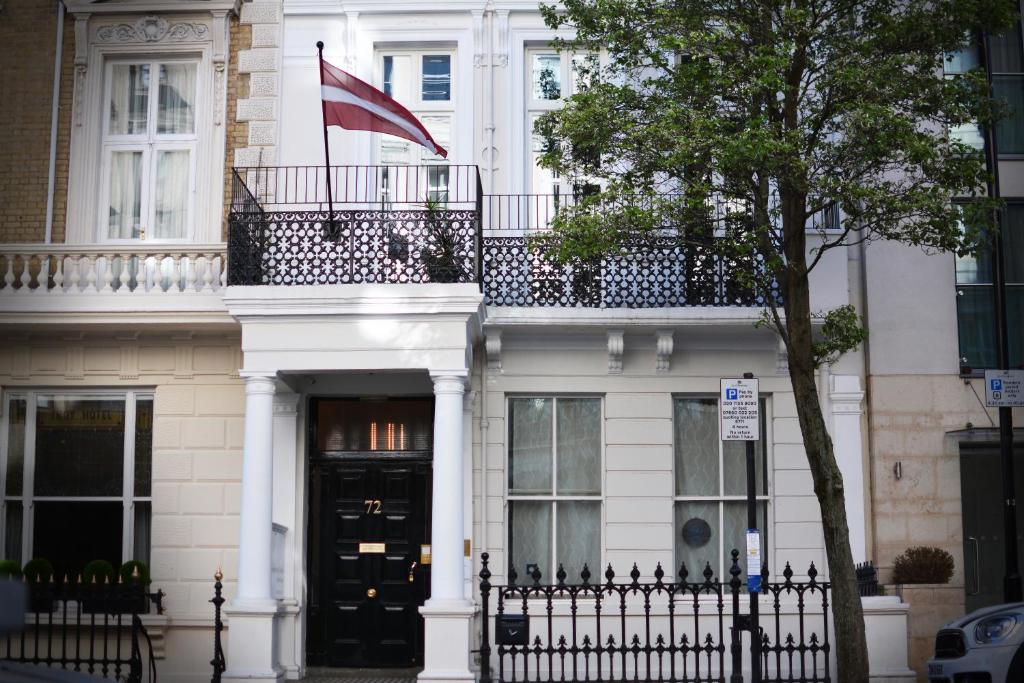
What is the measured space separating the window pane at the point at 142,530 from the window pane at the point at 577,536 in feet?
16.4

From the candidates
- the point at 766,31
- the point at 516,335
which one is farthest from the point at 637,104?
the point at 516,335

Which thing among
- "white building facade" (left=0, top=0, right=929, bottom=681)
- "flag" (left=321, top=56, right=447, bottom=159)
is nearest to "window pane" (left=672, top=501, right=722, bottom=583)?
"white building facade" (left=0, top=0, right=929, bottom=681)

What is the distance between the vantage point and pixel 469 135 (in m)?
16.5

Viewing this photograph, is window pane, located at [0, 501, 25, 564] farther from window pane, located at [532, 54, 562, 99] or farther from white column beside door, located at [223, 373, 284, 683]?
window pane, located at [532, 54, 562, 99]

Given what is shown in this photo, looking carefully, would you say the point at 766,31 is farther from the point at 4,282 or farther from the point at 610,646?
the point at 4,282

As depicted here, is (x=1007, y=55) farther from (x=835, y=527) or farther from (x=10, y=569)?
(x=10, y=569)

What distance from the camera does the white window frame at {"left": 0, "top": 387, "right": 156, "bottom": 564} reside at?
1594cm

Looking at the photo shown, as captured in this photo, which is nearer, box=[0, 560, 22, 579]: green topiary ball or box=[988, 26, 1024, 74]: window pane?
box=[0, 560, 22, 579]: green topiary ball

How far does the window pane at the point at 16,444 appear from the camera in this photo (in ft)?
53.0

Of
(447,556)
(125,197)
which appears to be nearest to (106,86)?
(125,197)

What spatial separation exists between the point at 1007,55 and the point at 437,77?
24.0 feet

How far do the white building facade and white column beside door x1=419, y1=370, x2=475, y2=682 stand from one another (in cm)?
115

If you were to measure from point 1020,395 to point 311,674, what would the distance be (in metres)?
8.74

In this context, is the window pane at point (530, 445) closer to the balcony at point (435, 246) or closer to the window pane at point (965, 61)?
the balcony at point (435, 246)
